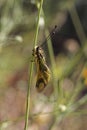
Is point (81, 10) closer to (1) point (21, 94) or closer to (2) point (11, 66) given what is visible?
A: (1) point (21, 94)

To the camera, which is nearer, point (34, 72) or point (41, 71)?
point (41, 71)

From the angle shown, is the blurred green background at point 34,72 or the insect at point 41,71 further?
the blurred green background at point 34,72

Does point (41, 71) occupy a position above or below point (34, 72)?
below

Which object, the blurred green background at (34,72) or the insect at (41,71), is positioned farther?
the blurred green background at (34,72)

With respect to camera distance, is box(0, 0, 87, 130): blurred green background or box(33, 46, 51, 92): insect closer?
box(33, 46, 51, 92): insect

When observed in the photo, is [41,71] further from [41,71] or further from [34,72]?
[34,72]

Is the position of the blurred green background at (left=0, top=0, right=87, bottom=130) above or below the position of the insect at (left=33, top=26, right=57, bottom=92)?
above

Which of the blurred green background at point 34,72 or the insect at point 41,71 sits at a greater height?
the blurred green background at point 34,72

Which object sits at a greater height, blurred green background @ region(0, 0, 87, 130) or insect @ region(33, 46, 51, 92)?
blurred green background @ region(0, 0, 87, 130)

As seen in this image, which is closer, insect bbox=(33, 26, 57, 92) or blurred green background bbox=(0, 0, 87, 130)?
insect bbox=(33, 26, 57, 92)

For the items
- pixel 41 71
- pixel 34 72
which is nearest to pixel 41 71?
pixel 41 71

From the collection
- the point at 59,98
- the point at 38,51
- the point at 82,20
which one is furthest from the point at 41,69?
the point at 82,20
